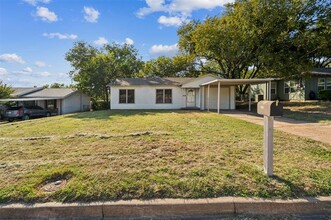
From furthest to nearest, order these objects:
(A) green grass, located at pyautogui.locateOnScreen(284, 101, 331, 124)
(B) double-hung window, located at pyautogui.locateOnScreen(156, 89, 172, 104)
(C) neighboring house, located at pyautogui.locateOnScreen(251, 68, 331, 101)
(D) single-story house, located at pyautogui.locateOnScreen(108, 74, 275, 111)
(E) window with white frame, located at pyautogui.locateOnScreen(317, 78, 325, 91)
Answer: (E) window with white frame, located at pyautogui.locateOnScreen(317, 78, 325, 91) < (C) neighboring house, located at pyautogui.locateOnScreen(251, 68, 331, 101) < (B) double-hung window, located at pyautogui.locateOnScreen(156, 89, 172, 104) < (D) single-story house, located at pyautogui.locateOnScreen(108, 74, 275, 111) < (A) green grass, located at pyautogui.locateOnScreen(284, 101, 331, 124)

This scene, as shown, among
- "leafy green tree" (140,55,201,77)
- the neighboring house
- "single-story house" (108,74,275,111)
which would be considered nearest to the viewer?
"single-story house" (108,74,275,111)

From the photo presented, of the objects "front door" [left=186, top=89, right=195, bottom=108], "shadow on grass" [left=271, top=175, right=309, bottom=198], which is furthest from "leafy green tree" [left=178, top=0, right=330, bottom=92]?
"shadow on grass" [left=271, top=175, right=309, bottom=198]

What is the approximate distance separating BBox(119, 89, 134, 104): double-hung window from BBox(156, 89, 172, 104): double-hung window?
2434 mm

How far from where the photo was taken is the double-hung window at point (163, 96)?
2053cm

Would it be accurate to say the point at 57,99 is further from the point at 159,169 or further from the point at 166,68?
the point at 159,169

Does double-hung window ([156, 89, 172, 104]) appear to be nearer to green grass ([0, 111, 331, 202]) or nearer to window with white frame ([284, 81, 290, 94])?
window with white frame ([284, 81, 290, 94])

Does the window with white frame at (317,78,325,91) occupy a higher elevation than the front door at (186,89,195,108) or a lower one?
higher

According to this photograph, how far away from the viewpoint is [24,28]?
1466 cm

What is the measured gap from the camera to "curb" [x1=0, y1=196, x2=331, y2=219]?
278 centimetres

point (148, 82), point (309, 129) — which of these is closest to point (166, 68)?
point (148, 82)

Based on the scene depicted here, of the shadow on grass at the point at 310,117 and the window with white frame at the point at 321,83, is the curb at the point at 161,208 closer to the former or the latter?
the shadow on grass at the point at 310,117

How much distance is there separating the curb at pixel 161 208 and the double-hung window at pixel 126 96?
17943mm

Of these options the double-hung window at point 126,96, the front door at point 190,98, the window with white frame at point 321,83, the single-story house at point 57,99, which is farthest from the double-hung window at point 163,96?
the window with white frame at point 321,83

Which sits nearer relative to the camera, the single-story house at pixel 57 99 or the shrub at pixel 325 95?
the shrub at pixel 325 95
